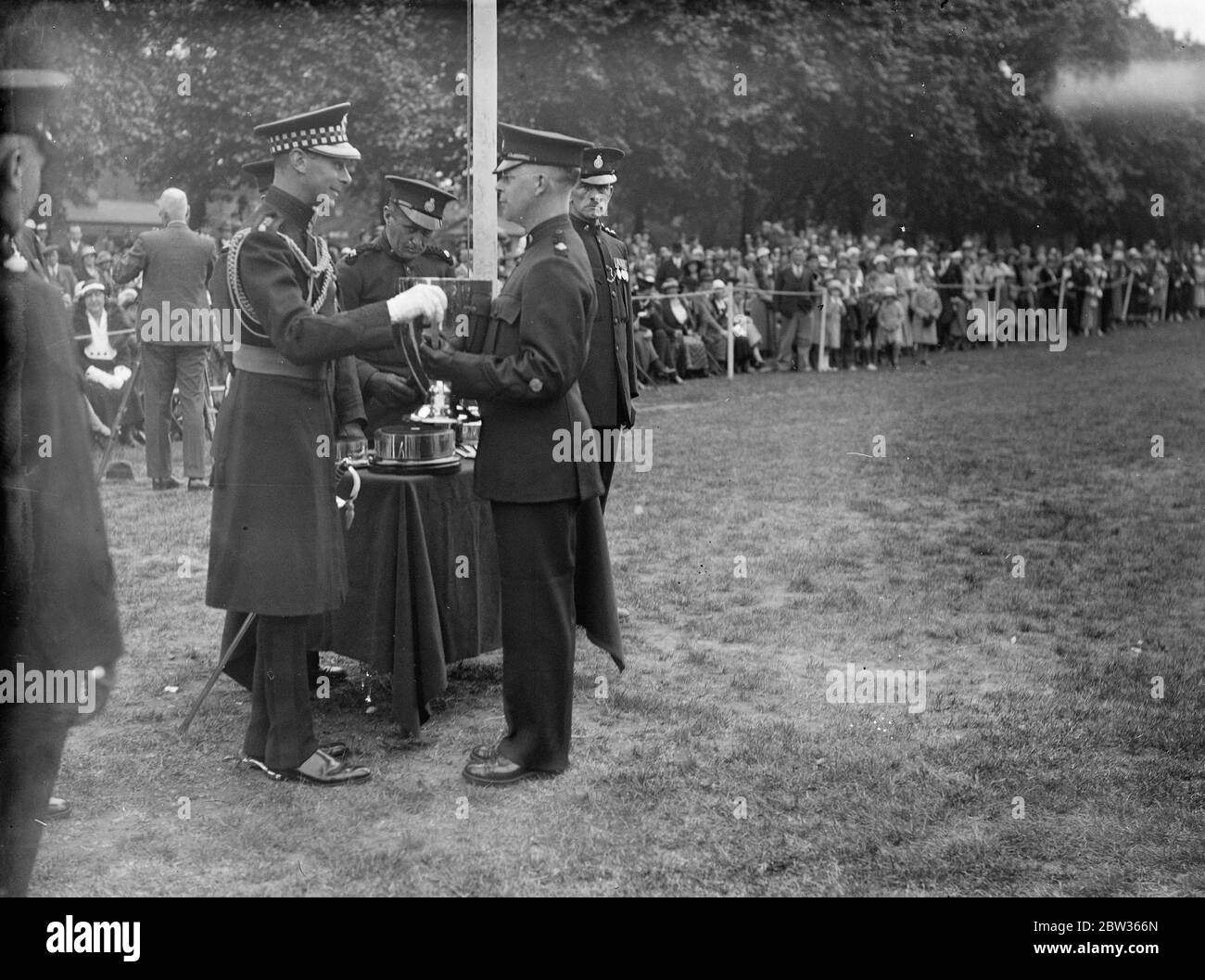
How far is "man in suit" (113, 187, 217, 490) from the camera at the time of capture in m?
10.4

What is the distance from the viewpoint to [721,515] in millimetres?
9617

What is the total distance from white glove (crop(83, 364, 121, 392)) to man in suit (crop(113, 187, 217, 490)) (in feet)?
6.17

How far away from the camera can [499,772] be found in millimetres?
4879

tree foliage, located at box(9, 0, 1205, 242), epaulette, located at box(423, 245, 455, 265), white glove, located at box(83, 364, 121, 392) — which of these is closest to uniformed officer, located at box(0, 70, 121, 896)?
epaulette, located at box(423, 245, 455, 265)

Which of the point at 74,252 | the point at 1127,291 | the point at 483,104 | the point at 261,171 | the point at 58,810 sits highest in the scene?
the point at 1127,291

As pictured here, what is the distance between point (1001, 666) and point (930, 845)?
2.10 meters

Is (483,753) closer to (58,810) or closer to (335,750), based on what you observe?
(335,750)

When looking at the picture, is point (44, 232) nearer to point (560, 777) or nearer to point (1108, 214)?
point (560, 777)

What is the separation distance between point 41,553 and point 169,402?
285 inches

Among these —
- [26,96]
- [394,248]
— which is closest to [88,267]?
[394,248]

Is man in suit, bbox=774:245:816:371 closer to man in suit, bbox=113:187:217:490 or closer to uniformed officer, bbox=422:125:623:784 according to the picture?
man in suit, bbox=113:187:217:490

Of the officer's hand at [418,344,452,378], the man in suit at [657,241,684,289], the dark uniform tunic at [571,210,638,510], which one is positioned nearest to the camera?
the officer's hand at [418,344,452,378]

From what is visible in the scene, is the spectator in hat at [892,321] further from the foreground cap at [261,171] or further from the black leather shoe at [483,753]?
the black leather shoe at [483,753]

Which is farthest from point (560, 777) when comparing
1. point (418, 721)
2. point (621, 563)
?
point (621, 563)
